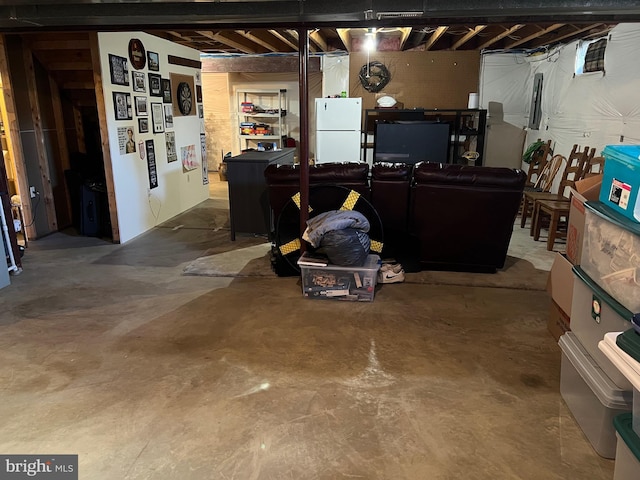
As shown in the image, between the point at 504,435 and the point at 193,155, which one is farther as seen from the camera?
the point at 193,155

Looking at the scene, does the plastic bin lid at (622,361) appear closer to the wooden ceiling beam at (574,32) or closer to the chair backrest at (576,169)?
the chair backrest at (576,169)

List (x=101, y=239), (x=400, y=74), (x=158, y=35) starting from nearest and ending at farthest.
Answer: (x=101, y=239), (x=158, y=35), (x=400, y=74)

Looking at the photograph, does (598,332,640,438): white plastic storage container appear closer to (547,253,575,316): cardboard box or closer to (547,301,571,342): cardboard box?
(547,253,575,316): cardboard box

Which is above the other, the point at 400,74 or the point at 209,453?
Result: the point at 400,74

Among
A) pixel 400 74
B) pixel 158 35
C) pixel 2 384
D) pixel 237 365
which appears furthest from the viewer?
pixel 400 74

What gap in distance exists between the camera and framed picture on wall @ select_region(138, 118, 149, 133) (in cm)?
519

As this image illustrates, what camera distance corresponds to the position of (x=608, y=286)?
191cm

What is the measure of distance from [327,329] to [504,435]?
1272 mm

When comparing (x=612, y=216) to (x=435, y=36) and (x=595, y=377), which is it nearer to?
(x=595, y=377)

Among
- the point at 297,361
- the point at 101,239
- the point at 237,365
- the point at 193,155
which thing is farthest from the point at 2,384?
the point at 193,155

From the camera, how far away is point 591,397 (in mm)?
2027

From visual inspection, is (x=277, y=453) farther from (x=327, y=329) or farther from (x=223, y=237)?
(x=223, y=237)

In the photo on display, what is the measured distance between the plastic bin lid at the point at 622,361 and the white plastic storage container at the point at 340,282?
1903 mm

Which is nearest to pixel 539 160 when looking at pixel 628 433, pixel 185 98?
pixel 185 98
